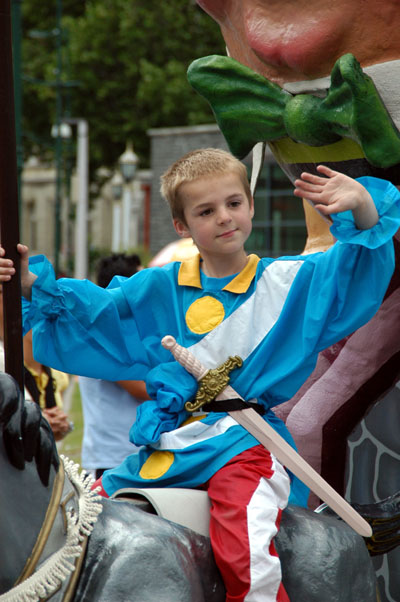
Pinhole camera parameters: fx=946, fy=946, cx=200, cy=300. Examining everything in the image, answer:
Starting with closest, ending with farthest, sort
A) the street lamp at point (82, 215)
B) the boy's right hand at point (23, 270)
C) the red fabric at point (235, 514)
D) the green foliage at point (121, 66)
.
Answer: the boy's right hand at point (23, 270) → the red fabric at point (235, 514) → the street lamp at point (82, 215) → the green foliage at point (121, 66)

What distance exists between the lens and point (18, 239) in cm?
213

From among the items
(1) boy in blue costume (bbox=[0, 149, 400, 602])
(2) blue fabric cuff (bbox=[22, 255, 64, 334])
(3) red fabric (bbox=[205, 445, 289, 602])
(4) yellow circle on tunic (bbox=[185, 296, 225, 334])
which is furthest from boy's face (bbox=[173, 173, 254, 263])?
(3) red fabric (bbox=[205, 445, 289, 602])

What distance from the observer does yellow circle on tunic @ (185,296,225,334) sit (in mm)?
2594

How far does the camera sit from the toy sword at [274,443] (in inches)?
95.0

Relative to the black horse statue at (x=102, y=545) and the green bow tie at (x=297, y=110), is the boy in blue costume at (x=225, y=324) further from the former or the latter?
the green bow tie at (x=297, y=110)

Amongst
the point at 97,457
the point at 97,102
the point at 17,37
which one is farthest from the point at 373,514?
the point at 97,102

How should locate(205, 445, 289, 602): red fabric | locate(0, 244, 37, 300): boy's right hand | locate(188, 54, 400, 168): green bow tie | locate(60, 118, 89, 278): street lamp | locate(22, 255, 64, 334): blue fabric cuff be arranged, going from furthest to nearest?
locate(60, 118, 89, 278): street lamp → locate(188, 54, 400, 168): green bow tie → locate(22, 255, 64, 334): blue fabric cuff → locate(205, 445, 289, 602): red fabric → locate(0, 244, 37, 300): boy's right hand

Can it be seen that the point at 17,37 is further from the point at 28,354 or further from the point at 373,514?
the point at 373,514

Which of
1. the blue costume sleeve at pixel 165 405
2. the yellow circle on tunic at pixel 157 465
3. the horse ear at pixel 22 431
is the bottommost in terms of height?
the yellow circle on tunic at pixel 157 465

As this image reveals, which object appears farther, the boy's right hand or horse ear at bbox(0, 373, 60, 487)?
the boy's right hand

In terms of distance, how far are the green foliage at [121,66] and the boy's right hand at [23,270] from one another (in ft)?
71.5

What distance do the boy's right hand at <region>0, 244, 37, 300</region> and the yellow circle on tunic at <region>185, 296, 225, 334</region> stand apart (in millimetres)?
442

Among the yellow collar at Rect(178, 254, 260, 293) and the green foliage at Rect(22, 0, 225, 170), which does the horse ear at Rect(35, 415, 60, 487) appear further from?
the green foliage at Rect(22, 0, 225, 170)

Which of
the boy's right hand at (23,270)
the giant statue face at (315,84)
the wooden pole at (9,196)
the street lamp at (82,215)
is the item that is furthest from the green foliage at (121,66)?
the wooden pole at (9,196)
